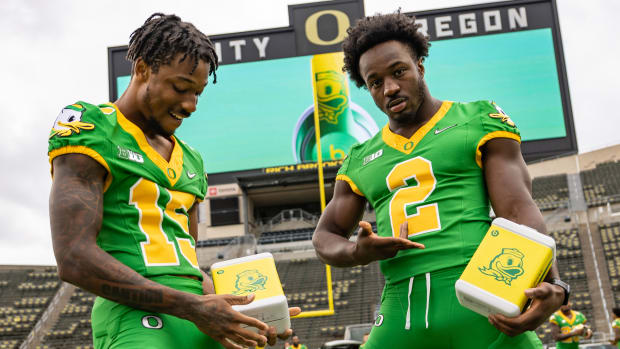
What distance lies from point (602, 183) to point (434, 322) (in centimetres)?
2204

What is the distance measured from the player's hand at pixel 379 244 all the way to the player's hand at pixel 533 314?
0.33 meters

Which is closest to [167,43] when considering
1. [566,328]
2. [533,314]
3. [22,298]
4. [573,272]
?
[533,314]

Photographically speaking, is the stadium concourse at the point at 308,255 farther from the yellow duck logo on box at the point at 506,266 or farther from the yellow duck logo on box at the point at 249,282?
the yellow duck logo on box at the point at 249,282

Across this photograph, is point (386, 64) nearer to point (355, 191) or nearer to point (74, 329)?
point (355, 191)

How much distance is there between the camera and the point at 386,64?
7.31ft

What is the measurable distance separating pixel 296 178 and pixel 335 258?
65.7 ft

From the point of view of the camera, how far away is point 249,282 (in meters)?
1.78

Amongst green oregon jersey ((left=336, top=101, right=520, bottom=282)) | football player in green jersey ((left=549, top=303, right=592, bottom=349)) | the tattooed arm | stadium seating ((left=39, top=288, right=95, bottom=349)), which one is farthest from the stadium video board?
the tattooed arm

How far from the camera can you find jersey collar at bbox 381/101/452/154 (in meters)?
2.20

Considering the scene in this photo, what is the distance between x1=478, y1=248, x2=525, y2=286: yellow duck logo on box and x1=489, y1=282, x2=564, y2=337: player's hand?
2.2 inches

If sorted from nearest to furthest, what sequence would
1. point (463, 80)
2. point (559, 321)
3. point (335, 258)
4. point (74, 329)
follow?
point (335, 258) → point (559, 321) → point (74, 329) → point (463, 80)

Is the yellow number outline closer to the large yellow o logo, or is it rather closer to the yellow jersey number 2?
the yellow jersey number 2

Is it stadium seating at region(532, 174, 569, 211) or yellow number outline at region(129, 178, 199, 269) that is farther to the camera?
stadium seating at region(532, 174, 569, 211)

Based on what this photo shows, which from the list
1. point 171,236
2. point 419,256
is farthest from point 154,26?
point 419,256
